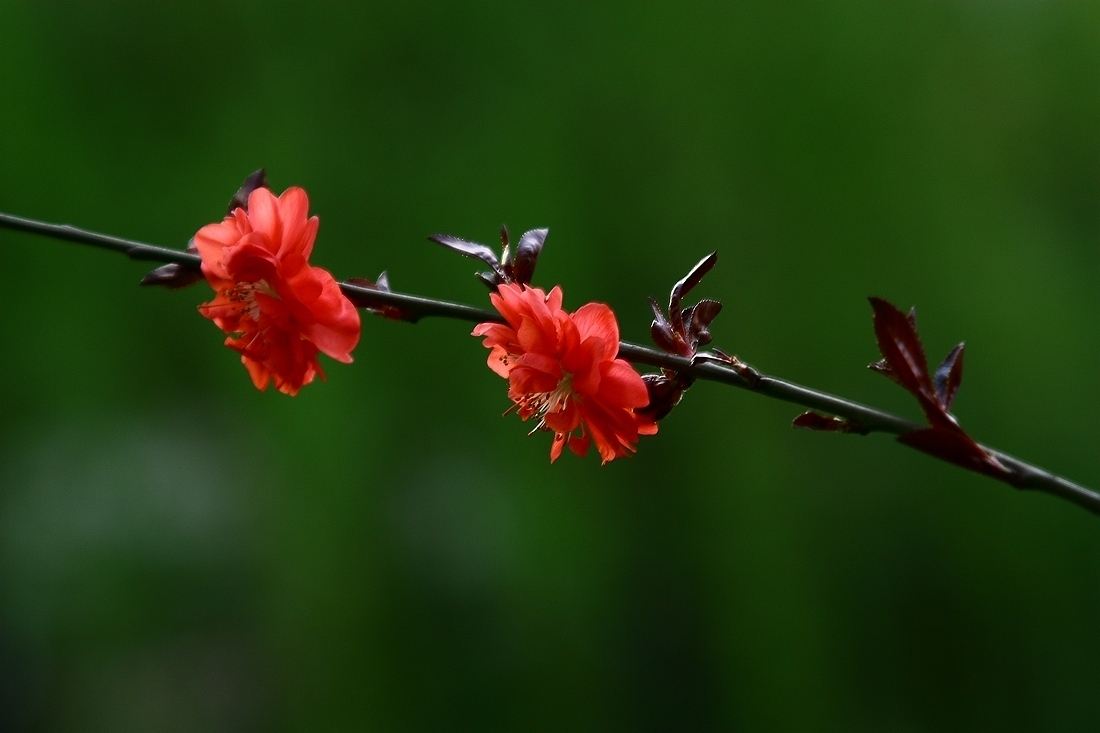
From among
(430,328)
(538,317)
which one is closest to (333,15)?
(430,328)

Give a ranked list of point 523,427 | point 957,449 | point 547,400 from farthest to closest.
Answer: point 523,427
point 547,400
point 957,449

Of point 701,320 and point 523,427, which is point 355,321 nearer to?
point 701,320

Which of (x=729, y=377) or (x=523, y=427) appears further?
(x=523, y=427)

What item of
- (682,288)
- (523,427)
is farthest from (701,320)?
(523,427)

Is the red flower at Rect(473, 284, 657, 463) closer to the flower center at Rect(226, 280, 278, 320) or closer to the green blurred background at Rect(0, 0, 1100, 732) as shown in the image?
the flower center at Rect(226, 280, 278, 320)

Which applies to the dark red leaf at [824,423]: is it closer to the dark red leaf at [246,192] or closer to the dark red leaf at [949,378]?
the dark red leaf at [949,378]

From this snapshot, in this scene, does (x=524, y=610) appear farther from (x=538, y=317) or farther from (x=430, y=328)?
(x=538, y=317)

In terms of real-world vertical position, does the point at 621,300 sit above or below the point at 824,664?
above
